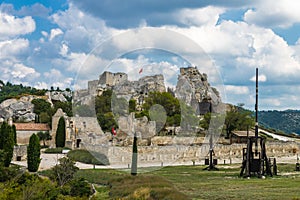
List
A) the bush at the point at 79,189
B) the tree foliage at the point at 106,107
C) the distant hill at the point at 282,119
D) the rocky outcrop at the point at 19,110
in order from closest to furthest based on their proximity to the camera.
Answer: the bush at the point at 79,189 < the tree foliage at the point at 106,107 < the rocky outcrop at the point at 19,110 < the distant hill at the point at 282,119

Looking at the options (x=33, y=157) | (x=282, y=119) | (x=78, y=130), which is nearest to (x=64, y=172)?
(x=33, y=157)

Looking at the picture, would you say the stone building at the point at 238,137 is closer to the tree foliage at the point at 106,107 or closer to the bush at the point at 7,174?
the tree foliage at the point at 106,107

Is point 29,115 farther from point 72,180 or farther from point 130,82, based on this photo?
point 72,180

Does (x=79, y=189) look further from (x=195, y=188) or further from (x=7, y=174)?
(x=7, y=174)

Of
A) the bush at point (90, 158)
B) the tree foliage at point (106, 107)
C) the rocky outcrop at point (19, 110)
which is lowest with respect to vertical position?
the bush at point (90, 158)

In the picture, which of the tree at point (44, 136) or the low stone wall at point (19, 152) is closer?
the low stone wall at point (19, 152)

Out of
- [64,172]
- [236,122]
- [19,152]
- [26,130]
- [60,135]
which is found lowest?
[64,172]

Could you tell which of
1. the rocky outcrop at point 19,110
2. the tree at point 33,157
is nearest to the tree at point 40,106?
the rocky outcrop at point 19,110

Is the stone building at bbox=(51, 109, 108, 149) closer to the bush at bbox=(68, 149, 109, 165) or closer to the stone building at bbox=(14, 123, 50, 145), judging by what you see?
the stone building at bbox=(14, 123, 50, 145)

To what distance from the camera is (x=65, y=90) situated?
4734 inches

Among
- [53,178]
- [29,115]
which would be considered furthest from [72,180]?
[29,115]

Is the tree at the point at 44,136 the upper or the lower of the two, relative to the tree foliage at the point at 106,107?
lower

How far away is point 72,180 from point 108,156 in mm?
17478

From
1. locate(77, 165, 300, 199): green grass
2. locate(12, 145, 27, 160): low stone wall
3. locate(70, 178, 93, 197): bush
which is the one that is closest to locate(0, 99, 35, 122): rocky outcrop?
locate(12, 145, 27, 160): low stone wall
